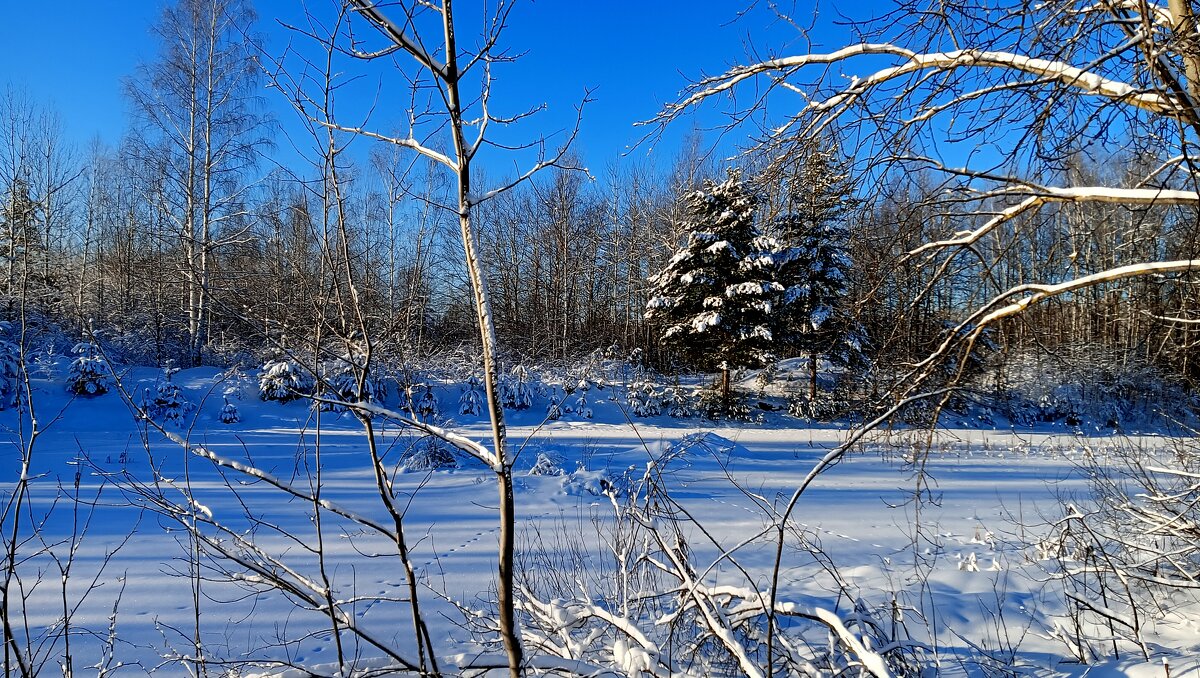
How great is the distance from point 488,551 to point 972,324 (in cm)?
407

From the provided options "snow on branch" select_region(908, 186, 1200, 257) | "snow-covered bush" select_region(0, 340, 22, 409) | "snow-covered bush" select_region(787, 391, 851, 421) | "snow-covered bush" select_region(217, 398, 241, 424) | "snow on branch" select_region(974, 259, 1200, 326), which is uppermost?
"snow on branch" select_region(908, 186, 1200, 257)

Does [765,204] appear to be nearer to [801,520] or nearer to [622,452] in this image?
[801,520]

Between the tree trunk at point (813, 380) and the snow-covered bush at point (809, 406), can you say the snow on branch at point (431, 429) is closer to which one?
the snow-covered bush at point (809, 406)

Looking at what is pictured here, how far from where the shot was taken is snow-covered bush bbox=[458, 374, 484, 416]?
512 inches

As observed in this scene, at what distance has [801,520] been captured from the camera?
6.11m

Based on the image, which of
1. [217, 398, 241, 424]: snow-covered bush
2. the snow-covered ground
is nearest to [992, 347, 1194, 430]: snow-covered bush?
the snow-covered ground

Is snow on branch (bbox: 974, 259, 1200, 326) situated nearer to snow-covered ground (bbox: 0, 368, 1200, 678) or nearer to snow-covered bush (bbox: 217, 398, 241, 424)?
snow-covered ground (bbox: 0, 368, 1200, 678)

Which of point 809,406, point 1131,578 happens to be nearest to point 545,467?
point 1131,578

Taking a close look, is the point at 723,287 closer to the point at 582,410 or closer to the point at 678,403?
the point at 678,403

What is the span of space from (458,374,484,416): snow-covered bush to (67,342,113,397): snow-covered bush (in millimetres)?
6318

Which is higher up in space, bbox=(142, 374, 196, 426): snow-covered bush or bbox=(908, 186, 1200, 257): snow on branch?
bbox=(908, 186, 1200, 257): snow on branch

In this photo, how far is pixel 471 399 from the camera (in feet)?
43.2

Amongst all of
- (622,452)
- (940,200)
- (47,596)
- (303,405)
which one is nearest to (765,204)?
(940,200)

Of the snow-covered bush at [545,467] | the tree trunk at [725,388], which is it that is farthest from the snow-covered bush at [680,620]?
the tree trunk at [725,388]
